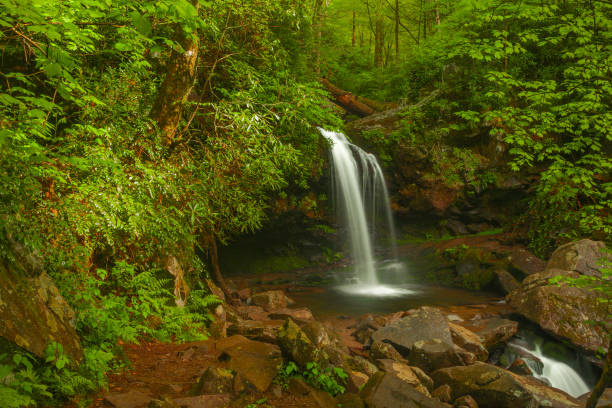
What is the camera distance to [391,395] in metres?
4.04

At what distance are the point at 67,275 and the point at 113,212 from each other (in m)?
0.85

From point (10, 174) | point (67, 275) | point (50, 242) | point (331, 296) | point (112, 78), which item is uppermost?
Result: point (112, 78)

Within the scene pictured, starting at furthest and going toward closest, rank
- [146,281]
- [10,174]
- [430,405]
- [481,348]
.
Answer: [481,348]
[146,281]
[430,405]
[10,174]

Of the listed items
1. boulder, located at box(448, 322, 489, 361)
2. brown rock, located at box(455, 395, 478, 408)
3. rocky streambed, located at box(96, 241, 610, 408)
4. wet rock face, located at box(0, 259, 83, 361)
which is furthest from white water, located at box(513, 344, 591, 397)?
wet rock face, located at box(0, 259, 83, 361)

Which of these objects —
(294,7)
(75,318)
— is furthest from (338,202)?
(75,318)

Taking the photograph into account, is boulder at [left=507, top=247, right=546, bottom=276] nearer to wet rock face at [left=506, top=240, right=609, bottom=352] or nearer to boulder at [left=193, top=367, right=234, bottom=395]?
wet rock face at [left=506, top=240, right=609, bottom=352]

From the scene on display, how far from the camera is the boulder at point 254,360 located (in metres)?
3.67

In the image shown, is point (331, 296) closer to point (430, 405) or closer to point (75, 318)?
point (430, 405)

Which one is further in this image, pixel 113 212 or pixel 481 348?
pixel 481 348

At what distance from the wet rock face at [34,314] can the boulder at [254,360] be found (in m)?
1.52

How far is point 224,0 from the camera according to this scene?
7664mm

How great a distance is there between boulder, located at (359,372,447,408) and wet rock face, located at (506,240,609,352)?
16.3 feet

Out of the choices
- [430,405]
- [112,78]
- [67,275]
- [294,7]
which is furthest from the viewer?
[294,7]

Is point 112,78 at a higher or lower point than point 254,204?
higher
